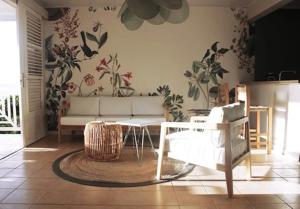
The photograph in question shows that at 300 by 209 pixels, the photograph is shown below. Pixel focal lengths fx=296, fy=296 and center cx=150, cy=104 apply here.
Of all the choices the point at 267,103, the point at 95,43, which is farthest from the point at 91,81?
the point at 267,103

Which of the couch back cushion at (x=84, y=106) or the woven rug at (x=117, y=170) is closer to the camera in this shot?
the woven rug at (x=117, y=170)

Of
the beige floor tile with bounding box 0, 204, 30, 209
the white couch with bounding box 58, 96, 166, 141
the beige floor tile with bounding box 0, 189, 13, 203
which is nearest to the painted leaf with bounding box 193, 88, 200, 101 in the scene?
the white couch with bounding box 58, 96, 166, 141

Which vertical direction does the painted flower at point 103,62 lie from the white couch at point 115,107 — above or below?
above

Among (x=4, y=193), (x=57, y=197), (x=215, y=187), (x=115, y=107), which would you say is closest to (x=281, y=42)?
(x=115, y=107)

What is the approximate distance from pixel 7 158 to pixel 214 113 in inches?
107

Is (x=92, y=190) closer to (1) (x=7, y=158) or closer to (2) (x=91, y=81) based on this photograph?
(1) (x=7, y=158)

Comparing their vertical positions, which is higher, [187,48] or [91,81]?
[187,48]

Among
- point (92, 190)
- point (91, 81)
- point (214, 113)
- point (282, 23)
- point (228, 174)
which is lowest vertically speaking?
point (92, 190)

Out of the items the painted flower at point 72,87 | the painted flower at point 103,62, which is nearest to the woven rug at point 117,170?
the painted flower at point 72,87

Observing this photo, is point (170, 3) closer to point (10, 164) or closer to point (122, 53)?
point (122, 53)

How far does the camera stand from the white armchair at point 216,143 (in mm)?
2576

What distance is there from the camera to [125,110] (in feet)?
16.9

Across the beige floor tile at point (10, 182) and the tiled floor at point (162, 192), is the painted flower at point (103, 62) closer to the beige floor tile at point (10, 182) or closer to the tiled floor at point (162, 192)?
the tiled floor at point (162, 192)

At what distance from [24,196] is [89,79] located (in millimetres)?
3155
